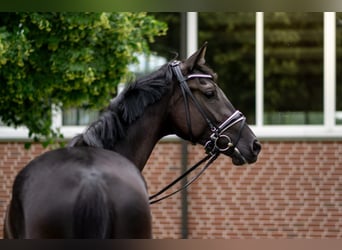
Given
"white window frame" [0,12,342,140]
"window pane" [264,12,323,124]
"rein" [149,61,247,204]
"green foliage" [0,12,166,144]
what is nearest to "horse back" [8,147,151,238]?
"rein" [149,61,247,204]

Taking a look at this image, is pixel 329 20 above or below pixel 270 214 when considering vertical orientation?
above

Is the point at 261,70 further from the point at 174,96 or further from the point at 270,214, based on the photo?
the point at 174,96

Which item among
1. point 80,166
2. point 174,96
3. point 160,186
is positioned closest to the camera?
point 80,166

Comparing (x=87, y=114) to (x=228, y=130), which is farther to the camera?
(x=87, y=114)

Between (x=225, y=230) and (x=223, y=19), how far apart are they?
2949mm

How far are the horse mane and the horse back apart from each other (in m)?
0.73

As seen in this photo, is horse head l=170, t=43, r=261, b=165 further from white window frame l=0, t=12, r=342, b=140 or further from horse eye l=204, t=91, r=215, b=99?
white window frame l=0, t=12, r=342, b=140

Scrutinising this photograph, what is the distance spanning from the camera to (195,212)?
37.2 ft

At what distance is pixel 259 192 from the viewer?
11.2 metres

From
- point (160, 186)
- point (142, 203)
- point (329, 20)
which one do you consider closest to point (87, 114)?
point (160, 186)

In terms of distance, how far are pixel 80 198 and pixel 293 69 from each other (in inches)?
337

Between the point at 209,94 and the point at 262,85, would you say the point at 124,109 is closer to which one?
the point at 209,94

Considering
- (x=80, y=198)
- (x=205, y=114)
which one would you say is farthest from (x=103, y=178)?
(x=205, y=114)

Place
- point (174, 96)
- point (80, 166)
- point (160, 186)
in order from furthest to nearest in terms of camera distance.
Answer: point (160, 186)
point (174, 96)
point (80, 166)
